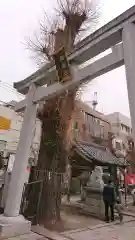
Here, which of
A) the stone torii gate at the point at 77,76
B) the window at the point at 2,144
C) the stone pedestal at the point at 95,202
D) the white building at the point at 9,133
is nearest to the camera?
the stone torii gate at the point at 77,76

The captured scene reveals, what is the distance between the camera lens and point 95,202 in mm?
9328

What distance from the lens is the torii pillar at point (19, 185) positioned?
5535 mm

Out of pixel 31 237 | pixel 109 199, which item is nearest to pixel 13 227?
pixel 31 237

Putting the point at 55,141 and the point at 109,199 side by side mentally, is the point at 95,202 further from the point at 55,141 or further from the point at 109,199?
the point at 55,141

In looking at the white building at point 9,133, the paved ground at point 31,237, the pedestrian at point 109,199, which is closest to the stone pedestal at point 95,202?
the pedestrian at point 109,199

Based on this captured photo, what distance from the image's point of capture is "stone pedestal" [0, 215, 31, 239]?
535cm

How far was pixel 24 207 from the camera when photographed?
7.06 m

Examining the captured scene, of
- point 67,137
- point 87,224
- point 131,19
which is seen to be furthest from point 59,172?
point 131,19

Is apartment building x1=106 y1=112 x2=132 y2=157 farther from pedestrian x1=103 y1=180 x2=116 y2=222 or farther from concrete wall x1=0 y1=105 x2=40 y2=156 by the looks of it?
pedestrian x1=103 y1=180 x2=116 y2=222

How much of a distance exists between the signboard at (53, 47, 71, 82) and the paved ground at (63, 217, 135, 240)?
13.0ft

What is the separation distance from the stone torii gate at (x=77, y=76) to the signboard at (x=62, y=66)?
0.15m

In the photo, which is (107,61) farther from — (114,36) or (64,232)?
(64,232)

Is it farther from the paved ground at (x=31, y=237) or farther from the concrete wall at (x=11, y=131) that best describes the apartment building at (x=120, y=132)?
the paved ground at (x=31, y=237)

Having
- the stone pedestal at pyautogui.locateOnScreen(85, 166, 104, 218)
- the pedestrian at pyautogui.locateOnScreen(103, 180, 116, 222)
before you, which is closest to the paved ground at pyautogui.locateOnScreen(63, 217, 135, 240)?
the pedestrian at pyautogui.locateOnScreen(103, 180, 116, 222)
